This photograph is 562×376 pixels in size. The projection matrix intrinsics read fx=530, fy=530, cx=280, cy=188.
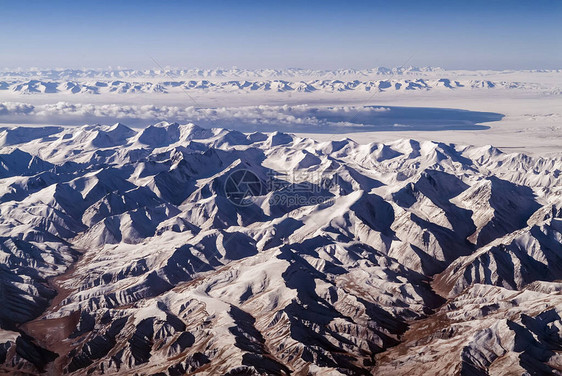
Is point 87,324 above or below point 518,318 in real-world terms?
below

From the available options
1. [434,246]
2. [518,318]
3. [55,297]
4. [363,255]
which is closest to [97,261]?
[55,297]

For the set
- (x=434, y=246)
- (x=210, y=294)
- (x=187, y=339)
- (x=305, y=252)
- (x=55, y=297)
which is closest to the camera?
(x=187, y=339)

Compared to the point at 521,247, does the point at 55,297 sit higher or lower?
lower

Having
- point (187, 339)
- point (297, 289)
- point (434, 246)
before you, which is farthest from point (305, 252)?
point (187, 339)

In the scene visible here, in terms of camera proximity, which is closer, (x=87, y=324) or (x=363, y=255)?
(x=87, y=324)

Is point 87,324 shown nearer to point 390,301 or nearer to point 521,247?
point 390,301

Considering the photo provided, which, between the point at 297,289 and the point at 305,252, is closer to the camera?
the point at 297,289

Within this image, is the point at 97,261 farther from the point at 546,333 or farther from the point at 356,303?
the point at 546,333

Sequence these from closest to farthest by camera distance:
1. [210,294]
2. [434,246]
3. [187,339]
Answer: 1. [187,339]
2. [210,294]
3. [434,246]

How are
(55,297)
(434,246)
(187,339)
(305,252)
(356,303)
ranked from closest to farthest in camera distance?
(187,339) < (356,303) < (55,297) < (305,252) < (434,246)
